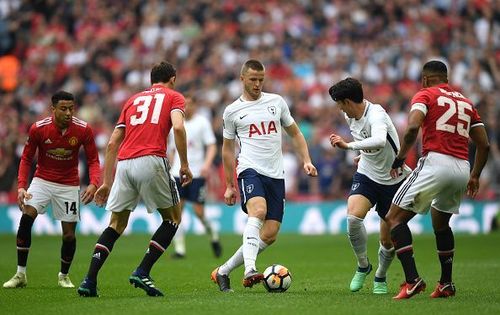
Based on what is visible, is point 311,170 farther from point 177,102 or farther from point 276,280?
point 177,102

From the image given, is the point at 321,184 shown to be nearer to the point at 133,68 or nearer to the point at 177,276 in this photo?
the point at 133,68

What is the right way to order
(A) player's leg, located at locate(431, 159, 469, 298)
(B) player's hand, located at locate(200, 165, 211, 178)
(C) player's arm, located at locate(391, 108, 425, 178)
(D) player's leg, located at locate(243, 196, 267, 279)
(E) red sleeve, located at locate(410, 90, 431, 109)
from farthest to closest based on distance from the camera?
(B) player's hand, located at locate(200, 165, 211, 178) < (D) player's leg, located at locate(243, 196, 267, 279) < (A) player's leg, located at locate(431, 159, 469, 298) < (E) red sleeve, located at locate(410, 90, 431, 109) < (C) player's arm, located at locate(391, 108, 425, 178)

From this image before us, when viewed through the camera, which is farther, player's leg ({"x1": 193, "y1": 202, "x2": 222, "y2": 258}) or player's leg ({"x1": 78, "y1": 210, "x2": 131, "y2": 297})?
player's leg ({"x1": 193, "y1": 202, "x2": 222, "y2": 258})

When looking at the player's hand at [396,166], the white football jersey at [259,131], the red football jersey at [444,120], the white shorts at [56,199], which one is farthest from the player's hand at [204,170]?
the red football jersey at [444,120]

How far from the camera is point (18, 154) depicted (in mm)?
26281

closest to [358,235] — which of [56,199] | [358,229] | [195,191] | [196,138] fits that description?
[358,229]

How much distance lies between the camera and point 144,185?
1085cm

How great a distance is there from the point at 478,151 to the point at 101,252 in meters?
4.34

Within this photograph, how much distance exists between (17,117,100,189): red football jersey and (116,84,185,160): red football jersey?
1.45 m

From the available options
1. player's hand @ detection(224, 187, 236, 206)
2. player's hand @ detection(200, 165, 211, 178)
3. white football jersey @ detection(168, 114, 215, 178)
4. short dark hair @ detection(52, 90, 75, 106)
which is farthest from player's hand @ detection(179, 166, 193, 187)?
white football jersey @ detection(168, 114, 215, 178)

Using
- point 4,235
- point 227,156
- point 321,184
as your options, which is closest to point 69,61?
point 4,235

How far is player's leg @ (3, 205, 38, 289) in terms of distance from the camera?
1256 cm

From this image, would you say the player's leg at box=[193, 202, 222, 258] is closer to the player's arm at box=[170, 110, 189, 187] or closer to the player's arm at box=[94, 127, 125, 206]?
the player's arm at box=[94, 127, 125, 206]

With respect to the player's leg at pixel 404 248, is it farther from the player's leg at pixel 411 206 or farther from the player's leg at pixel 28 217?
the player's leg at pixel 28 217
